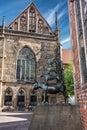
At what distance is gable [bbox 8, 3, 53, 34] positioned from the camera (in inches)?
904

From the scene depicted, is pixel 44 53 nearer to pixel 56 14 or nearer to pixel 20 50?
pixel 20 50

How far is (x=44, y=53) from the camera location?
74.1ft

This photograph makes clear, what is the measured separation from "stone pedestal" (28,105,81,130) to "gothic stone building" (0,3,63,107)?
1598cm

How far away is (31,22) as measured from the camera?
23.8 metres

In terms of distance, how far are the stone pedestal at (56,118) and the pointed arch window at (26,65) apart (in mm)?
17040

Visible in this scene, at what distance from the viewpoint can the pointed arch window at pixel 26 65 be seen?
21.0 meters

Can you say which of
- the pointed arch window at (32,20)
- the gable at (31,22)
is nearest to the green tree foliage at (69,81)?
the gable at (31,22)

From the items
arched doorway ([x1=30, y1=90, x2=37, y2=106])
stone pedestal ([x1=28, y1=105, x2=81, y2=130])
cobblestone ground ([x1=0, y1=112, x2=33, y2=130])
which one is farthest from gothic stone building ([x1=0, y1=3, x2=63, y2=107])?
stone pedestal ([x1=28, y1=105, x2=81, y2=130])

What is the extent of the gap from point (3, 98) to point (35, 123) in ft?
53.0

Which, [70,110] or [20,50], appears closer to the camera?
[70,110]

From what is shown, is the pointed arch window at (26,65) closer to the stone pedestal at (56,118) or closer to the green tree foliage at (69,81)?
the green tree foliage at (69,81)

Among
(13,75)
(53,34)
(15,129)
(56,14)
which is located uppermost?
(56,14)

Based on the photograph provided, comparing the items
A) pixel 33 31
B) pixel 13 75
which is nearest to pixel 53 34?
pixel 33 31

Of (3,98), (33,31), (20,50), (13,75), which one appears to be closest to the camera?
(3,98)
